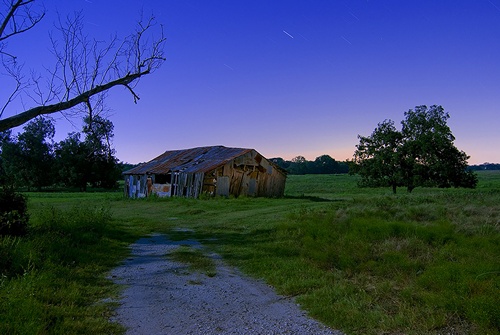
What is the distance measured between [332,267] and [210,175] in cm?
2487

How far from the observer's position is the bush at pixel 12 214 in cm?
978

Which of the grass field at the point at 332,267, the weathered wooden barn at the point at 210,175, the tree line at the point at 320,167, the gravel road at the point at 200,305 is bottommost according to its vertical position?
the gravel road at the point at 200,305

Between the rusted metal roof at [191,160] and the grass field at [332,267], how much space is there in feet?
65.7

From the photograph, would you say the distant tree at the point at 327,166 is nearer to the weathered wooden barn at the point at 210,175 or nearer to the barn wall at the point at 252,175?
the weathered wooden barn at the point at 210,175

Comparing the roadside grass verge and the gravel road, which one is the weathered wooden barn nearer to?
the roadside grass verge

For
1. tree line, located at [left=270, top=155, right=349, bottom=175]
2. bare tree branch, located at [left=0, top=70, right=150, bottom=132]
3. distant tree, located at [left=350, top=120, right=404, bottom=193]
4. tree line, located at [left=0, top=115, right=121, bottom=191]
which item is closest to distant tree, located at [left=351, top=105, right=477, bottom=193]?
distant tree, located at [left=350, top=120, right=404, bottom=193]

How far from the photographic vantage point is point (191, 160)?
38750 mm

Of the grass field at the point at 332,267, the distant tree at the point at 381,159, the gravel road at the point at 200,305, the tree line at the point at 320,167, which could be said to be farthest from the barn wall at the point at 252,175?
the tree line at the point at 320,167

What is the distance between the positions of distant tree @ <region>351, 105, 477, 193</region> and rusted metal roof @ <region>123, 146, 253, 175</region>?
1183 centimetres

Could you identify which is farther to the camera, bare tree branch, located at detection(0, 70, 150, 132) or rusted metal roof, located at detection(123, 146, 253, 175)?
rusted metal roof, located at detection(123, 146, 253, 175)

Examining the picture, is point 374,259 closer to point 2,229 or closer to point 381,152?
point 2,229

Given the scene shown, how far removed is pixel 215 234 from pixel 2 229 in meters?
6.54

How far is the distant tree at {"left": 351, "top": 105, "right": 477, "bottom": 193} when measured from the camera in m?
33.2

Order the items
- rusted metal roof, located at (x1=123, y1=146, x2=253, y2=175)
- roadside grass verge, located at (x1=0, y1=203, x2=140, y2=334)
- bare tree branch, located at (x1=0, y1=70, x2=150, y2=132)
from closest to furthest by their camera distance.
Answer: roadside grass verge, located at (x1=0, y1=203, x2=140, y2=334) < bare tree branch, located at (x1=0, y1=70, x2=150, y2=132) < rusted metal roof, located at (x1=123, y1=146, x2=253, y2=175)
